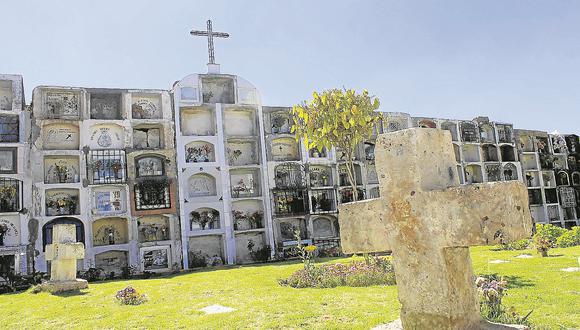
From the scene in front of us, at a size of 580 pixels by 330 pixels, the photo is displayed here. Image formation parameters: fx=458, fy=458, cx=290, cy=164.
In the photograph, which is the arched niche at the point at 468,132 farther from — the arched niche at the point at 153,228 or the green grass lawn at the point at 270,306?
the green grass lawn at the point at 270,306

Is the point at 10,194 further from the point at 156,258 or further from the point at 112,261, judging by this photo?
the point at 156,258

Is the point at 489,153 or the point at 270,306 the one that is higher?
the point at 489,153

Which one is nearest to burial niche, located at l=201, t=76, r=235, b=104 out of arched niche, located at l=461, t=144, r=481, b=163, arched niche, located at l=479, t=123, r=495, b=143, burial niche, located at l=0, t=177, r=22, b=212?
burial niche, located at l=0, t=177, r=22, b=212

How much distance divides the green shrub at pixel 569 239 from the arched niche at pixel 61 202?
96.1 ft

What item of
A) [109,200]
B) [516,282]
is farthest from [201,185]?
[516,282]

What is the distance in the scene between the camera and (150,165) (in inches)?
1304

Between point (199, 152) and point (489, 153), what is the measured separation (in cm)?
3012

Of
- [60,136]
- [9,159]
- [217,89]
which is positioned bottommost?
[9,159]

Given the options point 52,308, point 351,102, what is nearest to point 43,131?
point 52,308

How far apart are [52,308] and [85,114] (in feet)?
68.3

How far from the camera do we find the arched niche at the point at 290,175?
117 ft

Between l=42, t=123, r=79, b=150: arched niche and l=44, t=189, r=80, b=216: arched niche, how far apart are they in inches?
122

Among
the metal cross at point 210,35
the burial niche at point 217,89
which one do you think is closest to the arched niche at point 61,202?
the burial niche at point 217,89

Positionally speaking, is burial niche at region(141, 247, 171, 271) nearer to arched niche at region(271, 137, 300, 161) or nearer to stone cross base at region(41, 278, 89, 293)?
arched niche at region(271, 137, 300, 161)
